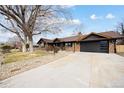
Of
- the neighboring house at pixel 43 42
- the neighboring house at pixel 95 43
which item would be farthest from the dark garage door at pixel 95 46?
the neighboring house at pixel 43 42

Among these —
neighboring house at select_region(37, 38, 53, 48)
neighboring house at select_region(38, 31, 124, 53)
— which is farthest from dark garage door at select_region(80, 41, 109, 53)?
neighboring house at select_region(37, 38, 53, 48)

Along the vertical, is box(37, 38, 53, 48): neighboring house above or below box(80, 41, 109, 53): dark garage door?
above

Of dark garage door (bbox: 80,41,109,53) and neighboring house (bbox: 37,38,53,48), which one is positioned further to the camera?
neighboring house (bbox: 37,38,53,48)

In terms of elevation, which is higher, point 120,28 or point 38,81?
point 120,28

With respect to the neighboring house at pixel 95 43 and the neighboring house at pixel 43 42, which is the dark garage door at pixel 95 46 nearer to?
the neighboring house at pixel 95 43

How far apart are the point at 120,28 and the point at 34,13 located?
33483 mm

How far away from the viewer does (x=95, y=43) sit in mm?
29609

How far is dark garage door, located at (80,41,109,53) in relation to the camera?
90.0 ft

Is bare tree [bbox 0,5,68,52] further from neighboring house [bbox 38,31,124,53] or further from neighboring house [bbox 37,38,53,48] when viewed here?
neighboring house [bbox 37,38,53,48]

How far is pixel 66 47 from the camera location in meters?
35.6

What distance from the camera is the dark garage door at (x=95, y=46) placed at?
1080 inches

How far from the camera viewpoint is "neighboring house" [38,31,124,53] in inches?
1018
